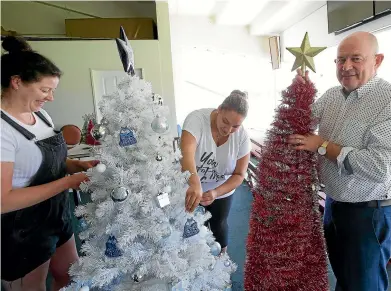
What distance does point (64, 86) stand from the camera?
360 centimetres

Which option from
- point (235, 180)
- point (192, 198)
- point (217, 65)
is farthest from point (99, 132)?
point (217, 65)

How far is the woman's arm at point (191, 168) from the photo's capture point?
1020 millimetres

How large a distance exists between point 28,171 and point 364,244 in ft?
4.33

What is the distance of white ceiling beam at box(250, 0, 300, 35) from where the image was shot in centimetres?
372

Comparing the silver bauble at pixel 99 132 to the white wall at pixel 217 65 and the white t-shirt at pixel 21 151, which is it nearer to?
the white t-shirt at pixel 21 151

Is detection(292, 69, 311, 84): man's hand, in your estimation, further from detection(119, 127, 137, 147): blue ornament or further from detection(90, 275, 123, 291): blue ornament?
detection(90, 275, 123, 291): blue ornament

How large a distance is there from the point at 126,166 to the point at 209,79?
5008 mm

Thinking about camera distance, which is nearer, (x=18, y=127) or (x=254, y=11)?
(x=18, y=127)

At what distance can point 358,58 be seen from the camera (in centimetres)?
106

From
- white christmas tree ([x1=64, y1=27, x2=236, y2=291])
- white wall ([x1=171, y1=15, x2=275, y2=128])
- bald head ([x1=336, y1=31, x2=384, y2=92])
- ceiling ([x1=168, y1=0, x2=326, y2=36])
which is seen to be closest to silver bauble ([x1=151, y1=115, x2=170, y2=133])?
white christmas tree ([x1=64, y1=27, x2=236, y2=291])

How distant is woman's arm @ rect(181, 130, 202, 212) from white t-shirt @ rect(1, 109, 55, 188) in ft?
1.88

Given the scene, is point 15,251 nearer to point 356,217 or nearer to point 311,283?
point 311,283

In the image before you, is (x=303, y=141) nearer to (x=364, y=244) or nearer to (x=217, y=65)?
(x=364, y=244)

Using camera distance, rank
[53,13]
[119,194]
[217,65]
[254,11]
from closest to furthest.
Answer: [119,194]
[53,13]
[254,11]
[217,65]
